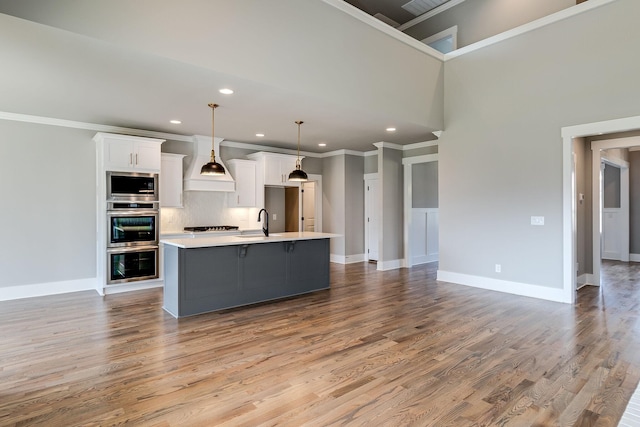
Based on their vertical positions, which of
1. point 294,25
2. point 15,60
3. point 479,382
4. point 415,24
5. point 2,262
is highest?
point 415,24

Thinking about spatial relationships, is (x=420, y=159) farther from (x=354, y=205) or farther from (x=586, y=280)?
(x=586, y=280)

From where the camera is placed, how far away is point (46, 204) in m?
5.40

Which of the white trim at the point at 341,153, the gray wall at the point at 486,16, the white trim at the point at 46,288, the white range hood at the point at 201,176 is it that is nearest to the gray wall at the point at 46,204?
the white trim at the point at 46,288

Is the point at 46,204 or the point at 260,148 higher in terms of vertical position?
the point at 260,148

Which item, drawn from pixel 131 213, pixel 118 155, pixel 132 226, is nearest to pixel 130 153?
pixel 118 155

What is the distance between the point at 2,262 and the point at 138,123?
2.75m

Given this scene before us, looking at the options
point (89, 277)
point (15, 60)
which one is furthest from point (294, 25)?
point (89, 277)

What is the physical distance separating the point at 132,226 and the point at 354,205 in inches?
188

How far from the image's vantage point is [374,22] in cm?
484

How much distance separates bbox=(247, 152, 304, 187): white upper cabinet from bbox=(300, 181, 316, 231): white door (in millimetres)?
1381

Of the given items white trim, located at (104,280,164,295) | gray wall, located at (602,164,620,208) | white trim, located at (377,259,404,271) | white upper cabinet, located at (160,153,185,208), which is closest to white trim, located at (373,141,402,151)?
white trim, located at (377,259,404,271)

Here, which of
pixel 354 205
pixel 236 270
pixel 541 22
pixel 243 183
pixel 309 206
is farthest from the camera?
pixel 309 206

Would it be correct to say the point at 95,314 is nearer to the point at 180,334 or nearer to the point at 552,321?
the point at 180,334

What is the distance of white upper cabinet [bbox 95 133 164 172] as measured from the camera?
5.41m
